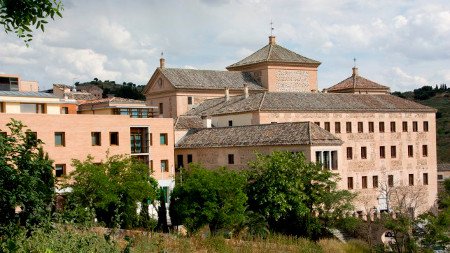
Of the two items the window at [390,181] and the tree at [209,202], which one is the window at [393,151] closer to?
the window at [390,181]

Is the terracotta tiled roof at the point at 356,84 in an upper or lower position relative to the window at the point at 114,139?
upper

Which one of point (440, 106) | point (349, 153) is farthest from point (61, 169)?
point (440, 106)

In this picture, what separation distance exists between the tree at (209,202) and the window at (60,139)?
7.45 m

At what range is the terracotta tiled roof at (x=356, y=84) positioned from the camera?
206 ft

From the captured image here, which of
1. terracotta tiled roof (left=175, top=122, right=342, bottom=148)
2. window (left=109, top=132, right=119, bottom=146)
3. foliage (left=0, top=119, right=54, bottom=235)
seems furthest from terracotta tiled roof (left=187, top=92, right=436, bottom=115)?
foliage (left=0, top=119, right=54, bottom=235)

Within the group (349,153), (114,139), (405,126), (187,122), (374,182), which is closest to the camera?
(114,139)

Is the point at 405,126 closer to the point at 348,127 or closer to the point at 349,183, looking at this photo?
the point at 348,127

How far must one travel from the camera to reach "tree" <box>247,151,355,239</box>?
119ft

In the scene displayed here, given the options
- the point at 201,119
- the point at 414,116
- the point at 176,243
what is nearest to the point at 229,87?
the point at 201,119

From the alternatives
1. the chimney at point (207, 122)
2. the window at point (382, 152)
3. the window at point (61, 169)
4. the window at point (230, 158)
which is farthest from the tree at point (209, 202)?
the window at point (382, 152)

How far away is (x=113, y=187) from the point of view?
3431 cm

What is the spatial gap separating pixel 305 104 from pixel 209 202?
724 inches

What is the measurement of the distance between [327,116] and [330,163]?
889 centimetres

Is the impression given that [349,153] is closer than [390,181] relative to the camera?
Yes
